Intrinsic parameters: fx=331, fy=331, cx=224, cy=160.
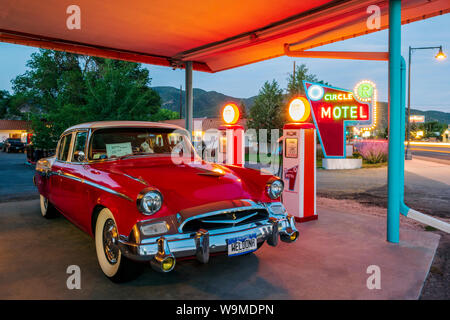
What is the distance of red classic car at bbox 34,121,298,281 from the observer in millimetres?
3008

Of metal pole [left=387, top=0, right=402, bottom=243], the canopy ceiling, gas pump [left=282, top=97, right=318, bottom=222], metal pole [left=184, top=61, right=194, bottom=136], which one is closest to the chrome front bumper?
metal pole [left=387, top=0, right=402, bottom=243]

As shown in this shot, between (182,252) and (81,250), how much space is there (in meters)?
2.21

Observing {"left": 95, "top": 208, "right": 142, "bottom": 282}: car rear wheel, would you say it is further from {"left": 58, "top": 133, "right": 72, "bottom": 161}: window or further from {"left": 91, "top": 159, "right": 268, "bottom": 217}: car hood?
{"left": 58, "top": 133, "right": 72, "bottom": 161}: window

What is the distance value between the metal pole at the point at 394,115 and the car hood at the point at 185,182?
199cm

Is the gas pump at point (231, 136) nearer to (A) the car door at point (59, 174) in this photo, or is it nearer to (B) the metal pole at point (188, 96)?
(B) the metal pole at point (188, 96)

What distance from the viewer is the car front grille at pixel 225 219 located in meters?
3.14

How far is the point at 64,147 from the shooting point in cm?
521

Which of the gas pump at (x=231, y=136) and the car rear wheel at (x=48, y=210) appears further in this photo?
the gas pump at (x=231, y=136)

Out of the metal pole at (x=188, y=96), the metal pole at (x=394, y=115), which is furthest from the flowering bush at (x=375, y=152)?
the metal pole at (x=394, y=115)

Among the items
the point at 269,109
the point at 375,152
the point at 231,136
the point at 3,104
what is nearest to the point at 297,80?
the point at 269,109

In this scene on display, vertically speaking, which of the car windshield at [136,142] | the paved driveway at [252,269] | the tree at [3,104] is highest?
the tree at [3,104]

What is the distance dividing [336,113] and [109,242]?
15094mm

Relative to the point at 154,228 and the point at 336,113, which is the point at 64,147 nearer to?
the point at 154,228

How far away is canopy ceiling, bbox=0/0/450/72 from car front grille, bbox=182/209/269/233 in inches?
150
